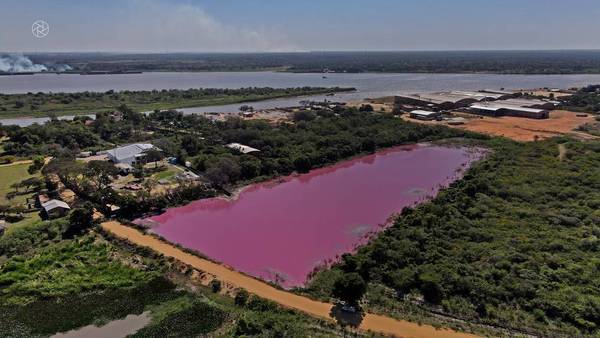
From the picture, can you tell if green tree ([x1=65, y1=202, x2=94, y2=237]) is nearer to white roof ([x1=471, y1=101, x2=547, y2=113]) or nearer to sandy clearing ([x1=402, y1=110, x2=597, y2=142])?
sandy clearing ([x1=402, y1=110, x2=597, y2=142])

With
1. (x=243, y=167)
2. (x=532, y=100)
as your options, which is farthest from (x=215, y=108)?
(x=532, y=100)

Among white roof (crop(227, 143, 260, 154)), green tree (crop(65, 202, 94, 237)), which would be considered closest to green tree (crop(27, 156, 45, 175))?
green tree (crop(65, 202, 94, 237))

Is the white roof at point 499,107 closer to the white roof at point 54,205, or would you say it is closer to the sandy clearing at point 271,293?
the sandy clearing at point 271,293

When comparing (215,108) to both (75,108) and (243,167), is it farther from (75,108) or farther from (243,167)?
(243,167)

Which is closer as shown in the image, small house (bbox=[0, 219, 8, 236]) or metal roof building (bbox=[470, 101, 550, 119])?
small house (bbox=[0, 219, 8, 236])

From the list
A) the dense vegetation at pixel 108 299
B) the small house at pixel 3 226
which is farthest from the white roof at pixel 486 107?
the small house at pixel 3 226
